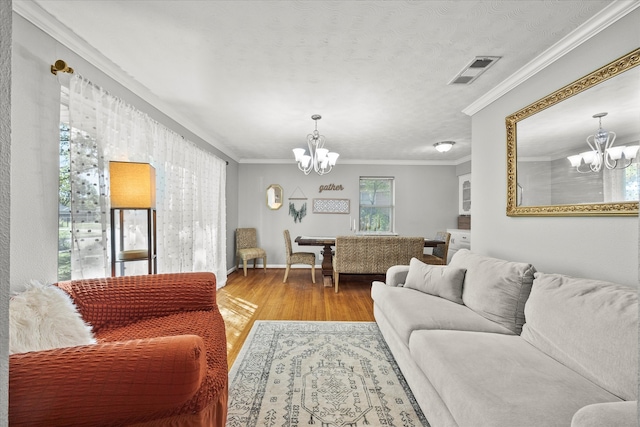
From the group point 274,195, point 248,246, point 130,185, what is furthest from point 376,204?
point 130,185

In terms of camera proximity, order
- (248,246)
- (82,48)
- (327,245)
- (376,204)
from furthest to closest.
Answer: (376,204)
(248,246)
(327,245)
(82,48)

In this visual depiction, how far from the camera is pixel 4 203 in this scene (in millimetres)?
495

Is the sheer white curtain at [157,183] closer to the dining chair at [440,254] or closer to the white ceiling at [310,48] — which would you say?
the white ceiling at [310,48]

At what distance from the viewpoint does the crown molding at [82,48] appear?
1636 mm

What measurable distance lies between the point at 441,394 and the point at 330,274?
351 cm

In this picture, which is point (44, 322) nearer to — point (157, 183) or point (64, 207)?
point (64, 207)

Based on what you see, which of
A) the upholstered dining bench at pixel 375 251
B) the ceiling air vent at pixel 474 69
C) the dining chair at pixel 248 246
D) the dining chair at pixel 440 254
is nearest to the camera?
the ceiling air vent at pixel 474 69

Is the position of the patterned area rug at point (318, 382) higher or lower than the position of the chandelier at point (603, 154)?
lower

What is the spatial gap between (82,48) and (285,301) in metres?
3.13

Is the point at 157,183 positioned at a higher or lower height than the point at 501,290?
higher

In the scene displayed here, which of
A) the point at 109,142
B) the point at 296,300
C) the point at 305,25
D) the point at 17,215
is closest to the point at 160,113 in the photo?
the point at 109,142

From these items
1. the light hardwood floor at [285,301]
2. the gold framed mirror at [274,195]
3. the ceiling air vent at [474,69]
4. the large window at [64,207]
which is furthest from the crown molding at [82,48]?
the gold framed mirror at [274,195]

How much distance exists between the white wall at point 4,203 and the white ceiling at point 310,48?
1.45 meters

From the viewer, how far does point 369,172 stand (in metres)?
6.28
